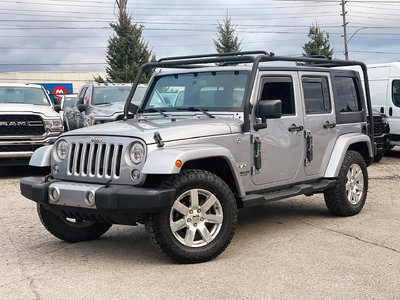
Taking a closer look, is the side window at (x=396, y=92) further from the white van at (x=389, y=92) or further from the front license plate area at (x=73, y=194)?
the front license plate area at (x=73, y=194)

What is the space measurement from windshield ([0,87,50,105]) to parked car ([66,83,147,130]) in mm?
853

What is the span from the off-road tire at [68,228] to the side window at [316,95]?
2.75m

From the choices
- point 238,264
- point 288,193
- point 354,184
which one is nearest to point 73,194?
point 238,264

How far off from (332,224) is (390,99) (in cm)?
820

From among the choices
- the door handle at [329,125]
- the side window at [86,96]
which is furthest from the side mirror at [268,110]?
the side window at [86,96]

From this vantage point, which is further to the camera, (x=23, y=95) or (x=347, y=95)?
(x=23, y=95)

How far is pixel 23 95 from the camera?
41.5 ft

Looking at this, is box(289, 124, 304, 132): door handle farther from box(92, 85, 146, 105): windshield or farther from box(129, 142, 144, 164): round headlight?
box(92, 85, 146, 105): windshield

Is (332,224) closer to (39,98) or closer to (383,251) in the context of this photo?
(383,251)

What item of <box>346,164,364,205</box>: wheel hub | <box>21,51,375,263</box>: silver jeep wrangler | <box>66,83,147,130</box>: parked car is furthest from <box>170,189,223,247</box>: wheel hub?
<box>66,83,147,130</box>: parked car

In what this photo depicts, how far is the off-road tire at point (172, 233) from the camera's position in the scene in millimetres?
4895

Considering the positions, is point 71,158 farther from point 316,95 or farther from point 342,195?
point 342,195

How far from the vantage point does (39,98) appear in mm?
12797

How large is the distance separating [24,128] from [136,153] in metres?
6.90
